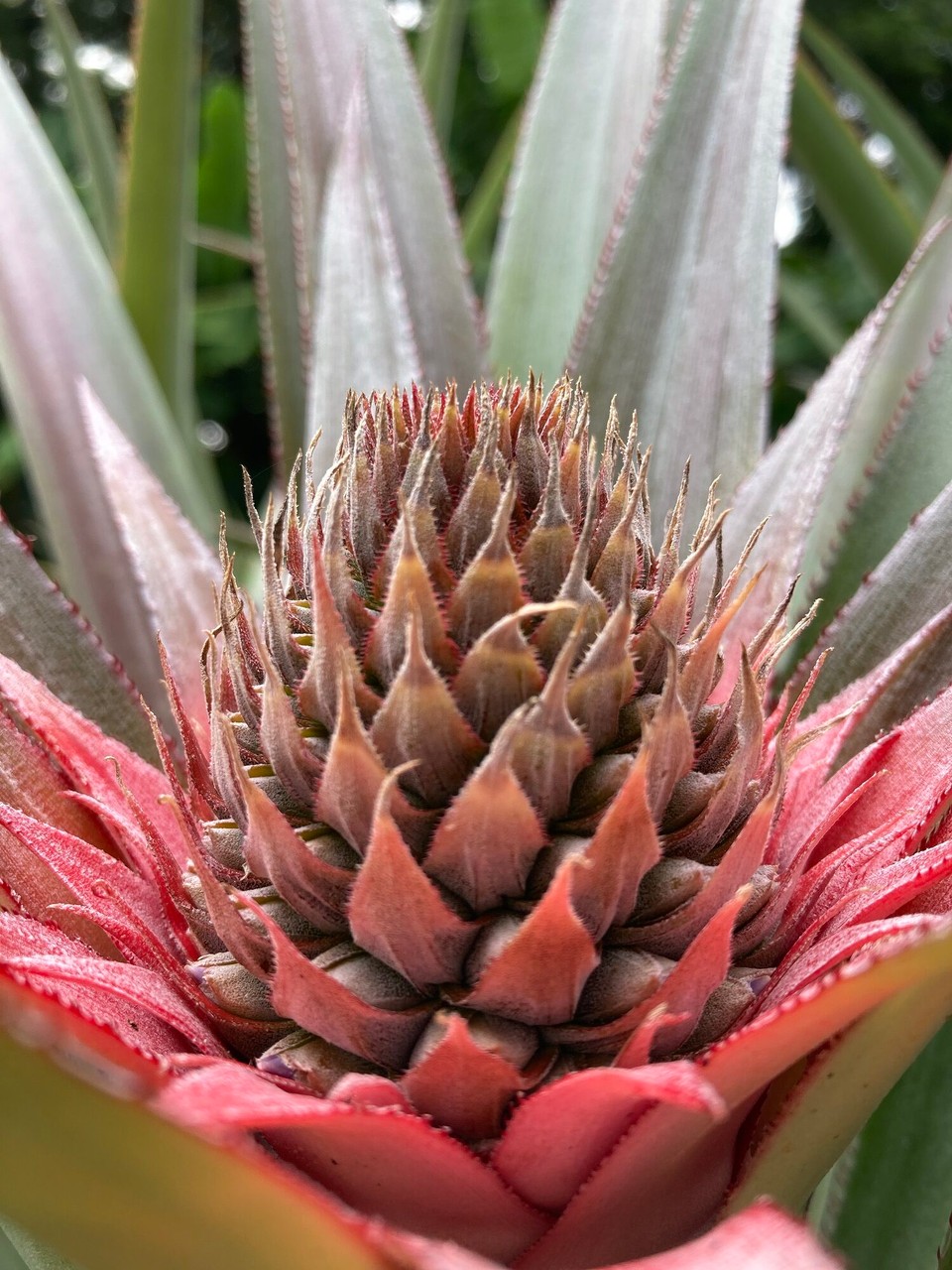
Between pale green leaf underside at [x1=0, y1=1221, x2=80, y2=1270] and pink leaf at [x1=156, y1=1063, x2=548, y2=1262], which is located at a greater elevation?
pink leaf at [x1=156, y1=1063, x2=548, y2=1262]

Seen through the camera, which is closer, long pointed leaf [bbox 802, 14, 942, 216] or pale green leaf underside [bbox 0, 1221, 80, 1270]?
pale green leaf underside [bbox 0, 1221, 80, 1270]

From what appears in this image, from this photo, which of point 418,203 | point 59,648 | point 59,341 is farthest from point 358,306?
point 59,648

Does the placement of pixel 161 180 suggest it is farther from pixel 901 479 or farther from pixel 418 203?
pixel 901 479

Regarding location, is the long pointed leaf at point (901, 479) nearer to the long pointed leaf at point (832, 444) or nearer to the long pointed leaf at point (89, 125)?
the long pointed leaf at point (832, 444)

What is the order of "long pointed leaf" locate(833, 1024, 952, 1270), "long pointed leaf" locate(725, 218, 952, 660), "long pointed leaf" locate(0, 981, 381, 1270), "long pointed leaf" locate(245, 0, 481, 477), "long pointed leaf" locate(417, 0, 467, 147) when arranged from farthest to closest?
"long pointed leaf" locate(417, 0, 467, 147) → "long pointed leaf" locate(245, 0, 481, 477) → "long pointed leaf" locate(725, 218, 952, 660) → "long pointed leaf" locate(833, 1024, 952, 1270) → "long pointed leaf" locate(0, 981, 381, 1270)

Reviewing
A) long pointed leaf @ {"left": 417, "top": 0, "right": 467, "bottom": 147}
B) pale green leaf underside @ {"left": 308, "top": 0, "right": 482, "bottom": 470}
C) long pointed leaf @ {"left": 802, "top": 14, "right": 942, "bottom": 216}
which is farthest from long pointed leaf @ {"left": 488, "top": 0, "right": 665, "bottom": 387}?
long pointed leaf @ {"left": 802, "top": 14, "right": 942, "bottom": 216}

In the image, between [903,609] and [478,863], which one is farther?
[903,609]

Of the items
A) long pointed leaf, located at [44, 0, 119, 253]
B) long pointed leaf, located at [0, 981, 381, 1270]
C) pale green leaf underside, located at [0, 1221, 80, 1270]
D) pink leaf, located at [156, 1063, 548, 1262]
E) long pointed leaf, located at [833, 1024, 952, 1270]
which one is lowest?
long pointed leaf, located at [833, 1024, 952, 1270]

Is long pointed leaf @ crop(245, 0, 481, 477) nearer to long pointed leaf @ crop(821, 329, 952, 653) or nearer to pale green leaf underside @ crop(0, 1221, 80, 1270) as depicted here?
long pointed leaf @ crop(821, 329, 952, 653)
